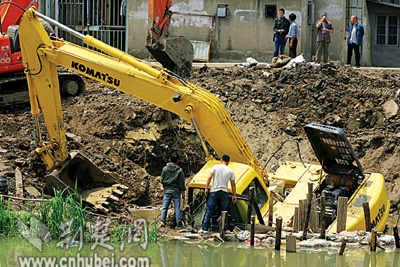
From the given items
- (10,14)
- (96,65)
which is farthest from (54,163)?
(10,14)

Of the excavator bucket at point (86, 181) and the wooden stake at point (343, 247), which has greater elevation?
the excavator bucket at point (86, 181)

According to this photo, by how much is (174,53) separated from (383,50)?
53.4ft

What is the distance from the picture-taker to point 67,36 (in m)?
25.1

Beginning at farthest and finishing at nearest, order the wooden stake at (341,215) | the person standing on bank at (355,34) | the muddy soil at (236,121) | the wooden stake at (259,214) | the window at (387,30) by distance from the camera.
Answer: the window at (387,30) → the person standing on bank at (355,34) → the muddy soil at (236,121) → the wooden stake at (259,214) → the wooden stake at (341,215)

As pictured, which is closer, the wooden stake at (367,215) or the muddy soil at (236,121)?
the wooden stake at (367,215)

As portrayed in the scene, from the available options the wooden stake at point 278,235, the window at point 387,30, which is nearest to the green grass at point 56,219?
the wooden stake at point 278,235

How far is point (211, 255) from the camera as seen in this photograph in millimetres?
11094

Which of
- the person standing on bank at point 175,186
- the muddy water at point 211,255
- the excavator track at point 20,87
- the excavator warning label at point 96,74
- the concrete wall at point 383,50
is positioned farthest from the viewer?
the concrete wall at point 383,50

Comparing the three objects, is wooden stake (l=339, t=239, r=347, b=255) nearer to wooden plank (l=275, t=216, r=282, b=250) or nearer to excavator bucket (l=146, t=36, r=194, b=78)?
wooden plank (l=275, t=216, r=282, b=250)

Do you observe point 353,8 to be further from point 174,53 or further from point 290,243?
point 290,243

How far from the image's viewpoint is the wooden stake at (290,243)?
431 inches

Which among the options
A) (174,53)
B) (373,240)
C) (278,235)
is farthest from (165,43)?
(373,240)

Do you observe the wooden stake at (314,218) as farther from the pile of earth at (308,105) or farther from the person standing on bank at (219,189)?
the pile of earth at (308,105)

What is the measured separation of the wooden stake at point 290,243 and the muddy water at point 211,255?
0.08 metres
